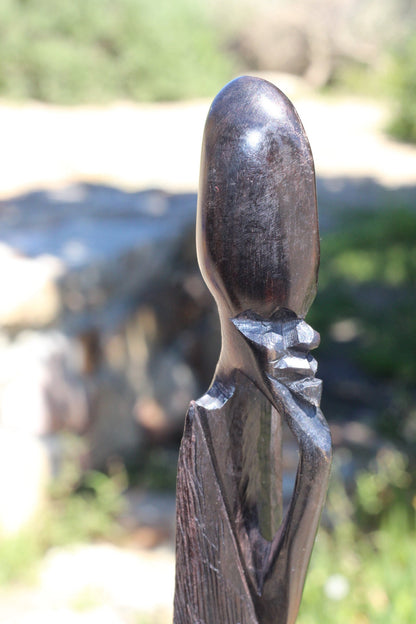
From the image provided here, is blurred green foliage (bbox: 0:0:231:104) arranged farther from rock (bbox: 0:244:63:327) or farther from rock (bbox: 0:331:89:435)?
rock (bbox: 0:331:89:435)

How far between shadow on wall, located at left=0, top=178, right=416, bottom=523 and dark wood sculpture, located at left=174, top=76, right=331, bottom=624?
2326 mm

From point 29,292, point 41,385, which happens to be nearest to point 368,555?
point 41,385

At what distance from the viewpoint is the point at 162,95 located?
551 inches

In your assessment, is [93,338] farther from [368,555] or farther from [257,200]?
[257,200]

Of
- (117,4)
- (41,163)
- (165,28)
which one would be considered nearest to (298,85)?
(165,28)

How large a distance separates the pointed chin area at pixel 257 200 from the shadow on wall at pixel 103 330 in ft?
8.33

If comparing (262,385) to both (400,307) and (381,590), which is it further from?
(400,307)

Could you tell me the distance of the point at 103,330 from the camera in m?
3.81

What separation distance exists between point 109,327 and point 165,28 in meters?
12.0

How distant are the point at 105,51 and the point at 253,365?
1423cm

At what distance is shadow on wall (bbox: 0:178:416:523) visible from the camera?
134 inches

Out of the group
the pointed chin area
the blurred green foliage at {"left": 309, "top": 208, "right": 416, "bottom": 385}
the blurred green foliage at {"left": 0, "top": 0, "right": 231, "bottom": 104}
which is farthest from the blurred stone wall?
the blurred green foliage at {"left": 0, "top": 0, "right": 231, "bottom": 104}

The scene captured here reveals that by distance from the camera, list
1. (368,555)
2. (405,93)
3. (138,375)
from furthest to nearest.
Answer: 1. (405,93)
2. (138,375)
3. (368,555)

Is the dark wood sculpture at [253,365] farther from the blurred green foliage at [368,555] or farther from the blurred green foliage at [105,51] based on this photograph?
the blurred green foliage at [105,51]
